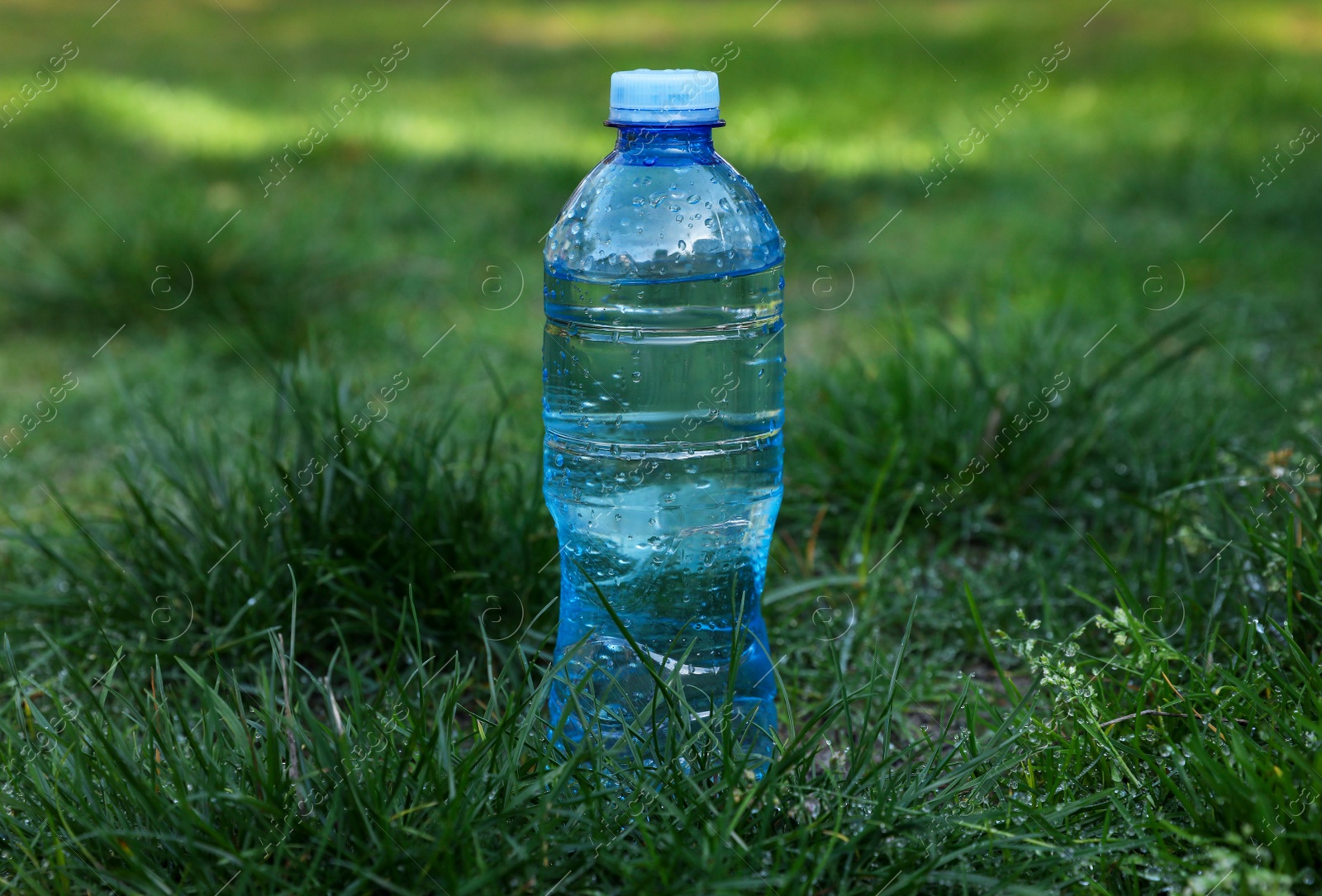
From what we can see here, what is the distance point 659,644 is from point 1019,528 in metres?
1.14

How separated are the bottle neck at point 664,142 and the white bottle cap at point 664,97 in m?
0.04

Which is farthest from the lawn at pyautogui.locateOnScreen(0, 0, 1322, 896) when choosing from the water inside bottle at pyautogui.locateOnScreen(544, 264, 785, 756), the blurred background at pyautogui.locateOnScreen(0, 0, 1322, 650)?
the water inside bottle at pyautogui.locateOnScreen(544, 264, 785, 756)

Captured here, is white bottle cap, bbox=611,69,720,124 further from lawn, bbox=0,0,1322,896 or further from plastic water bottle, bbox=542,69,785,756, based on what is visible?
lawn, bbox=0,0,1322,896

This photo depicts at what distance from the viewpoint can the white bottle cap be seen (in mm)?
1938

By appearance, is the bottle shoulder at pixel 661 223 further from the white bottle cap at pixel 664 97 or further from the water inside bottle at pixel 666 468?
the white bottle cap at pixel 664 97

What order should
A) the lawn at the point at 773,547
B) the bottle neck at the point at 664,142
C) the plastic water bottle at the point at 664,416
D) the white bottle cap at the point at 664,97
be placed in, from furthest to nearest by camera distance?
1. the plastic water bottle at the point at 664,416
2. the bottle neck at the point at 664,142
3. the white bottle cap at the point at 664,97
4. the lawn at the point at 773,547

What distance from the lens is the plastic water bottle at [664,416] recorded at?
2.17 m

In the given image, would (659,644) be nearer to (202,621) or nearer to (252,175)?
(202,621)

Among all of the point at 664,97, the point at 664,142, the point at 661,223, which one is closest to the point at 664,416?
the point at 661,223

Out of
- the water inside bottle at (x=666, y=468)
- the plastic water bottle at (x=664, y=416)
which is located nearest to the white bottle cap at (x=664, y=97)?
the plastic water bottle at (x=664, y=416)

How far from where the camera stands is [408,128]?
310 inches

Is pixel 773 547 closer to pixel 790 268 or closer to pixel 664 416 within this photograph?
pixel 664 416

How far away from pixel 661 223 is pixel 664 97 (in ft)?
0.85

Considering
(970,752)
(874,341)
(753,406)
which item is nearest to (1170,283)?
(874,341)
